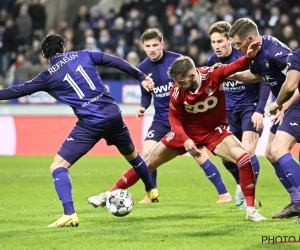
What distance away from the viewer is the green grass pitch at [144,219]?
6512mm

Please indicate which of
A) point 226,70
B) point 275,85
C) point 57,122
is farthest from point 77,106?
point 57,122

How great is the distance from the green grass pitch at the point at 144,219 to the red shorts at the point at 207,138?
0.81 metres

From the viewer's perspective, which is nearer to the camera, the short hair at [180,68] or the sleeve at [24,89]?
the short hair at [180,68]

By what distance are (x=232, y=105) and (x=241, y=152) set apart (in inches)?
83.3

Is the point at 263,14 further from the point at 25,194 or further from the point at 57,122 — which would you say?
the point at 25,194

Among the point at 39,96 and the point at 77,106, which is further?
the point at 39,96

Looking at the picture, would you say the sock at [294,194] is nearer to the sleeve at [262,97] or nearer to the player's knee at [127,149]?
the sleeve at [262,97]

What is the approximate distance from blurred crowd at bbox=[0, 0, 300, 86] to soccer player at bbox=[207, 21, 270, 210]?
32.4 ft

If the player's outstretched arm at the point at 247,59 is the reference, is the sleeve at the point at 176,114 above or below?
below

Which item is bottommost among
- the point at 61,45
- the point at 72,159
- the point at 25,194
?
the point at 25,194

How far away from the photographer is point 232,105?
982 centimetres

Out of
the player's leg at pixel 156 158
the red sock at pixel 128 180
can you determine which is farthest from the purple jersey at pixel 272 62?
the red sock at pixel 128 180

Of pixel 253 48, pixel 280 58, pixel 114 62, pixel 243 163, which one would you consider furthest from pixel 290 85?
pixel 114 62

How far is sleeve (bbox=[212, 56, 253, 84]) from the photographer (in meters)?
7.44
